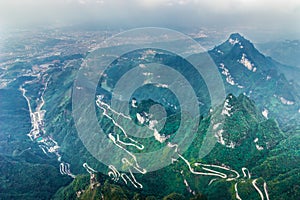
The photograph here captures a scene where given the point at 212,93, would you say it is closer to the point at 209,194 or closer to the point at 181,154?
the point at 181,154

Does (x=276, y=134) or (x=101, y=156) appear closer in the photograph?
(x=276, y=134)

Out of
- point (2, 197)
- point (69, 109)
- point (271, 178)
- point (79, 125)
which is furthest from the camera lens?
point (69, 109)

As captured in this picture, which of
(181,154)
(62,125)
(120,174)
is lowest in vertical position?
(62,125)

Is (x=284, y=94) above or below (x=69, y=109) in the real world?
above

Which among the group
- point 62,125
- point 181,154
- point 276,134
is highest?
point 276,134

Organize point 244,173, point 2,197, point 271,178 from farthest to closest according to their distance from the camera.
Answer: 1. point 2,197
2. point 244,173
3. point 271,178

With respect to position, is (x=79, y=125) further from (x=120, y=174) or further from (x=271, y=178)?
(x=271, y=178)

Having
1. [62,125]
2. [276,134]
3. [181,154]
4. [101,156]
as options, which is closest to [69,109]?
[62,125]

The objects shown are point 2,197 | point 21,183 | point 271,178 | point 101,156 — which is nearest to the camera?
point 271,178

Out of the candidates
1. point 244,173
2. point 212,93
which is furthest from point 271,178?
point 212,93
